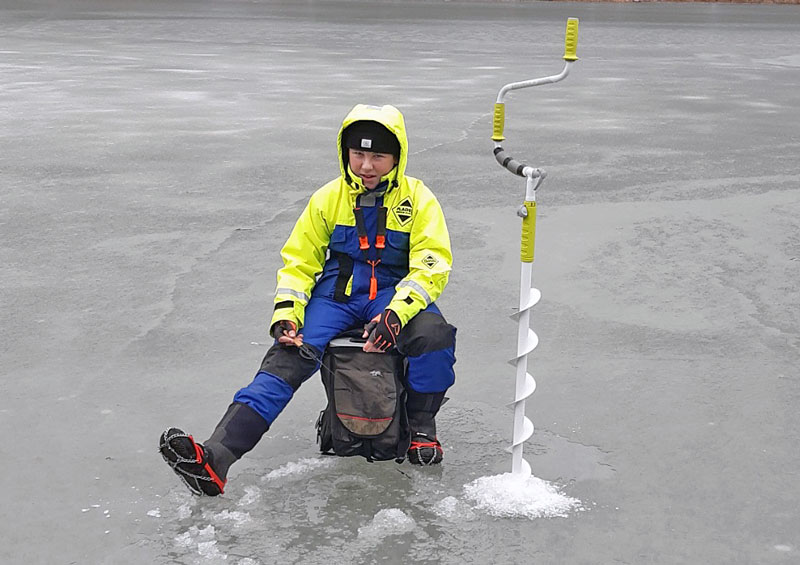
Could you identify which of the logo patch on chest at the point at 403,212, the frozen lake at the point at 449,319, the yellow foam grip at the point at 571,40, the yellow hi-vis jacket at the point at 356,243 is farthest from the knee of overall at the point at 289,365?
the yellow foam grip at the point at 571,40

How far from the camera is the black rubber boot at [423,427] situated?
3.87 metres

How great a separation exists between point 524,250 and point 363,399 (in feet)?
2.52

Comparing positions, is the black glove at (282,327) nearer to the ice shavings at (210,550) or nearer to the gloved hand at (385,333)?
the gloved hand at (385,333)

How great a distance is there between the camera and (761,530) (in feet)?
11.4

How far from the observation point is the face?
385 cm

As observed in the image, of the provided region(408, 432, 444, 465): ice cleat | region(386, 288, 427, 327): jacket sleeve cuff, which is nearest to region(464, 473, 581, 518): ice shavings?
region(408, 432, 444, 465): ice cleat

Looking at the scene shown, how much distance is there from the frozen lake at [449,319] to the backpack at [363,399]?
106mm

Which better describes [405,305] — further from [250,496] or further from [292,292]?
[250,496]

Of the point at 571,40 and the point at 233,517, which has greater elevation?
the point at 571,40

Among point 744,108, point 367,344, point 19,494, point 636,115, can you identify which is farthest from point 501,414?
point 744,108

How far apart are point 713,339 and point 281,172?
4.36m

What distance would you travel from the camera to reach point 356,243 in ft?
12.9

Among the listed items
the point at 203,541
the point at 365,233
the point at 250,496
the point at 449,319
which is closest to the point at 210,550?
the point at 203,541

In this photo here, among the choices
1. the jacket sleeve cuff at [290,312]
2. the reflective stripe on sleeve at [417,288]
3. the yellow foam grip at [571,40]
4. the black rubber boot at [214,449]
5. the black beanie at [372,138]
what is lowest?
the black rubber boot at [214,449]
